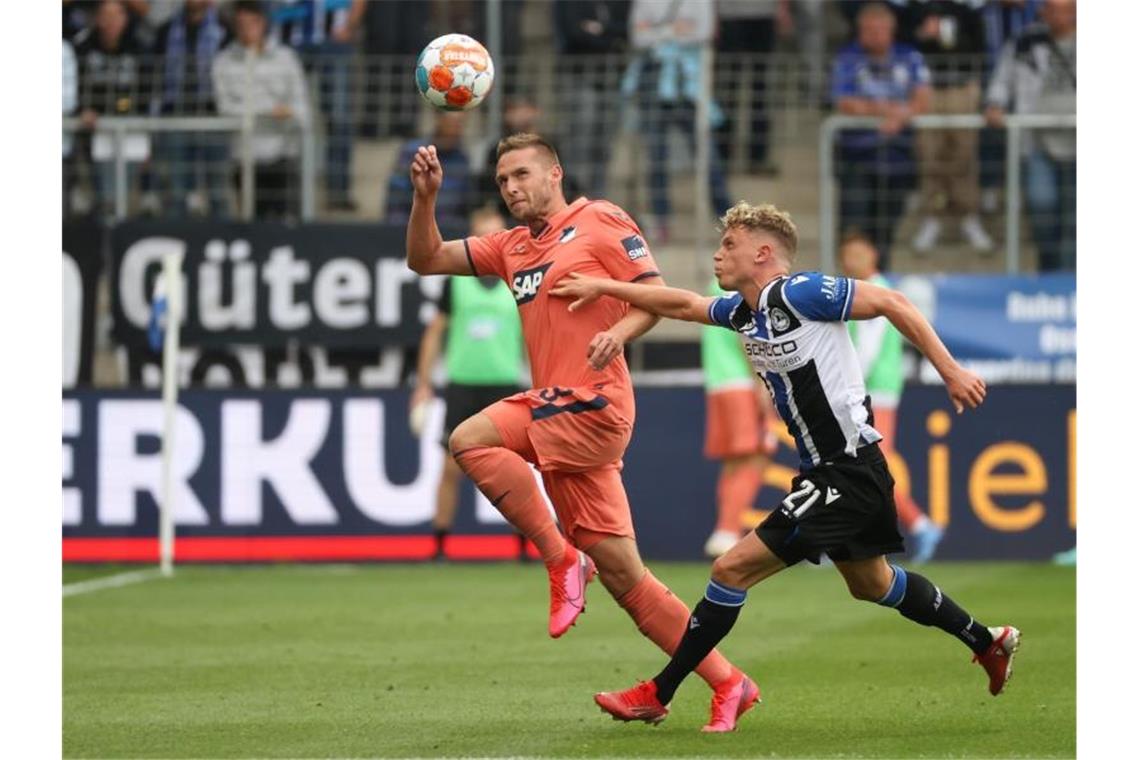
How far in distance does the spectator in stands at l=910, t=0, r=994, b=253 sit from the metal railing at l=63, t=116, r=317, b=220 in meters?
5.45

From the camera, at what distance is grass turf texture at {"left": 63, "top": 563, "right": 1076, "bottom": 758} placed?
798cm

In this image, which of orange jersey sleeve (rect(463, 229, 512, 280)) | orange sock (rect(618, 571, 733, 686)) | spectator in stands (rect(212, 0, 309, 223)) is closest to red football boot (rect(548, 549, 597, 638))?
orange sock (rect(618, 571, 733, 686))

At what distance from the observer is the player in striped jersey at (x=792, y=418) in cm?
804

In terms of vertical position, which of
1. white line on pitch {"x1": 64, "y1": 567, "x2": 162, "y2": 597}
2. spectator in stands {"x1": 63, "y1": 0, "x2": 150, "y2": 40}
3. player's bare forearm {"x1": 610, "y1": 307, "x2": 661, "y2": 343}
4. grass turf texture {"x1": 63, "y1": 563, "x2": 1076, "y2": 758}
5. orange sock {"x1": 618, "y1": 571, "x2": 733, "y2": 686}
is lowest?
white line on pitch {"x1": 64, "y1": 567, "x2": 162, "y2": 597}

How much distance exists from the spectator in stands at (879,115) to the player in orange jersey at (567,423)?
32.6 feet

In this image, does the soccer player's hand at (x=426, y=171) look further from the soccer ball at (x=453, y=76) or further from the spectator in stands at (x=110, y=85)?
the spectator in stands at (x=110, y=85)

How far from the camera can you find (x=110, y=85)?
18.5m

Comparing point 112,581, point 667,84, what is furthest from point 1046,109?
point 112,581

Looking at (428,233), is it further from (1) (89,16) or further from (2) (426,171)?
(1) (89,16)

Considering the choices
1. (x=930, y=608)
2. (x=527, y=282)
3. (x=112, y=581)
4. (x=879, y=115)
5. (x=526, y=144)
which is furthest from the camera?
(x=879, y=115)

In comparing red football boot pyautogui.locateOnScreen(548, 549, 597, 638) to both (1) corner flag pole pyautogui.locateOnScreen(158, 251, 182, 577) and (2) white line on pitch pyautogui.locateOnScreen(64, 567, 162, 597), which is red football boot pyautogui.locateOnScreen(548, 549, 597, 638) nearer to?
(2) white line on pitch pyautogui.locateOnScreen(64, 567, 162, 597)

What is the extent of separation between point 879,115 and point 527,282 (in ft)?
33.9

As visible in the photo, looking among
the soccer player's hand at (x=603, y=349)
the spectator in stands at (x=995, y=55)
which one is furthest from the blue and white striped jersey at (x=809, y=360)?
the spectator in stands at (x=995, y=55)

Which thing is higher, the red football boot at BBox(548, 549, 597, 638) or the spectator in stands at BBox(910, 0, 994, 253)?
the spectator in stands at BBox(910, 0, 994, 253)
